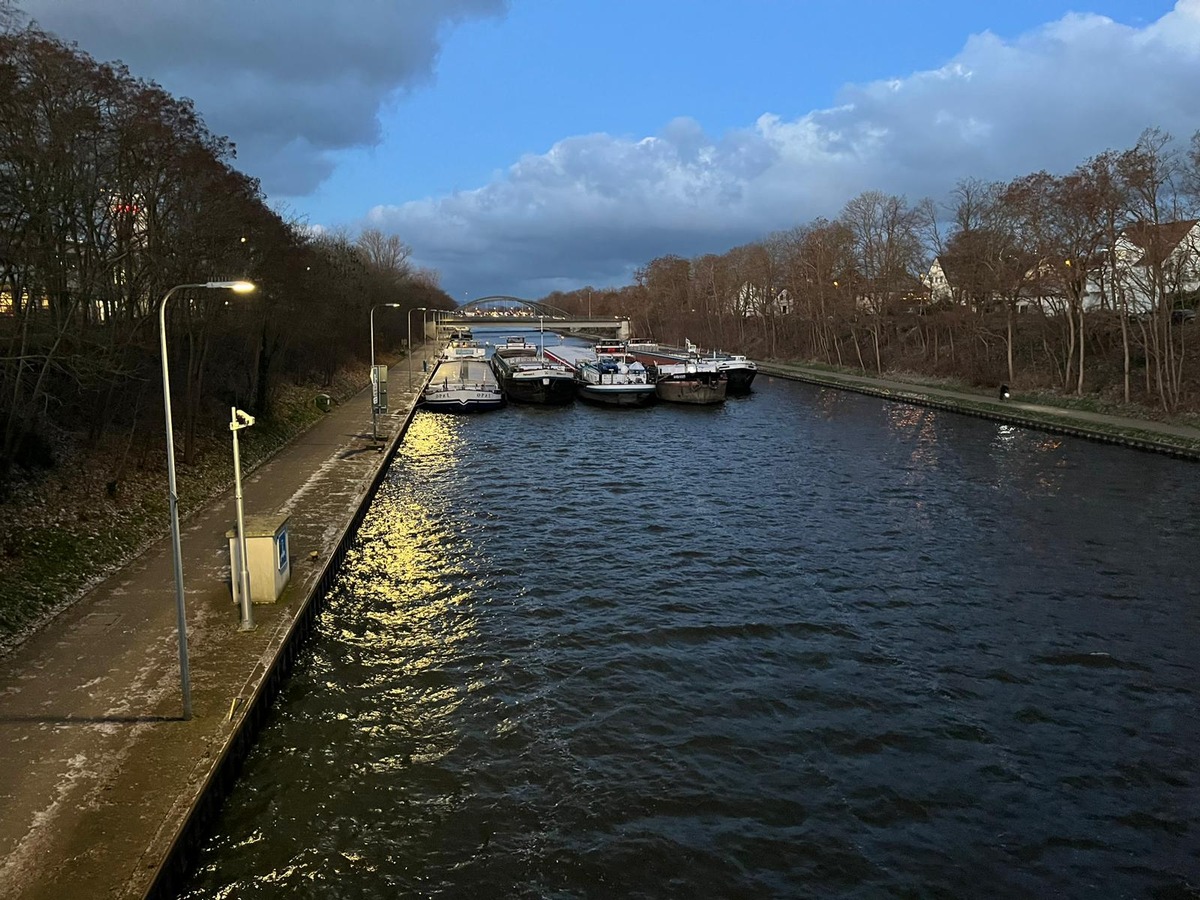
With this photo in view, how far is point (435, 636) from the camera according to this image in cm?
1450

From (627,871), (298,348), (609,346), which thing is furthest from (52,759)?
(609,346)

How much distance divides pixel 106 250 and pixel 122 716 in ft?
44.3

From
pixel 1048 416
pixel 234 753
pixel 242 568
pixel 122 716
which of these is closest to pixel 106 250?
pixel 242 568

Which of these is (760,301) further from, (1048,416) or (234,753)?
(234,753)

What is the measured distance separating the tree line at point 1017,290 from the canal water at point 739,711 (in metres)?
17.3

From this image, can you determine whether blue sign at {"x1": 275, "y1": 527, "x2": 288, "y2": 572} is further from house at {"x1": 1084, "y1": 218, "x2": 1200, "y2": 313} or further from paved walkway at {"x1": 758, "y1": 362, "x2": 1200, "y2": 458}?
house at {"x1": 1084, "y1": 218, "x2": 1200, "y2": 313}

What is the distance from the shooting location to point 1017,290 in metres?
45.1

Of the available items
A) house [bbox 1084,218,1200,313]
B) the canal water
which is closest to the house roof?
house [bbox 1084,218,1200,313]

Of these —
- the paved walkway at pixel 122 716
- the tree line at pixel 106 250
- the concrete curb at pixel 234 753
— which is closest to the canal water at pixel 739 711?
the concrete curb at pixel 234 753

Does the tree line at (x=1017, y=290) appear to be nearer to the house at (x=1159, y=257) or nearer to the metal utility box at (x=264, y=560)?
→ the house at (x=1159, y=257)

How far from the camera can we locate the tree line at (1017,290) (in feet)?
120

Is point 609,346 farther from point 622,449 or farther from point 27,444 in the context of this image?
point 27,444

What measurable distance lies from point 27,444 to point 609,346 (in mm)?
62388

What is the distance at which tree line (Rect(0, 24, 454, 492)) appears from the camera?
15.3 metres
